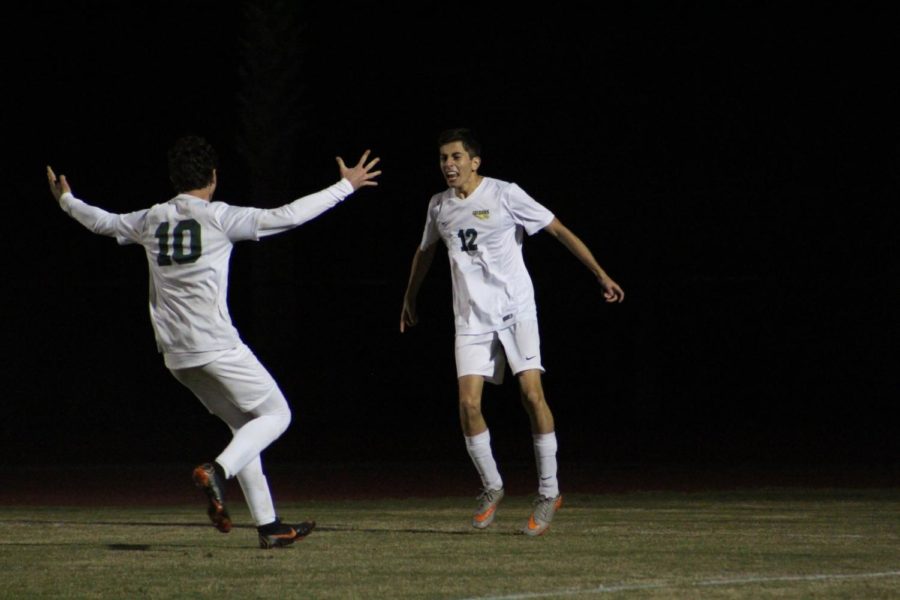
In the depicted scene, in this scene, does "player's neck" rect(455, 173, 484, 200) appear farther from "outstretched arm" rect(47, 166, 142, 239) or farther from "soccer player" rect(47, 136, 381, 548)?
"outstretched arm" rect(47, 166, 142, 239)

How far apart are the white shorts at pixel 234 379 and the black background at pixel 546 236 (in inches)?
467

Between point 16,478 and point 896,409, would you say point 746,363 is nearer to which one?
point 896,409

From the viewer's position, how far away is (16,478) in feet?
57.5

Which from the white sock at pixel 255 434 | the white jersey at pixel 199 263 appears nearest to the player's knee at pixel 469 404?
the white sock at pixel 255 434

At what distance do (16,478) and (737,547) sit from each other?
10659 mm

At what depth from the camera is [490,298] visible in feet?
32.4

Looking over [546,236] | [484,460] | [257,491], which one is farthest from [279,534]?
[546,236]

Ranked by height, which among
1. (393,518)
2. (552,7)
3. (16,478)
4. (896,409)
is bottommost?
(896,409)

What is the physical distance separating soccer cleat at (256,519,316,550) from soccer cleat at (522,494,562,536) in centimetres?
140

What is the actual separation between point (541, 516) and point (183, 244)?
2.70 m

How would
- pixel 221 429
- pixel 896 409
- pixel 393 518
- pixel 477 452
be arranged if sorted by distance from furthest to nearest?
1. pixel 896 409
2. pixel 221 429
3. pixel 393 518
4. pixel 477 452

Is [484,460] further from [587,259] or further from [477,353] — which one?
[587,259]

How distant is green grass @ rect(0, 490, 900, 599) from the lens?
285 inches

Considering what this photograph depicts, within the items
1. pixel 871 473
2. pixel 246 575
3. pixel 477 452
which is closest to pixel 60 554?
pixel 246 575
